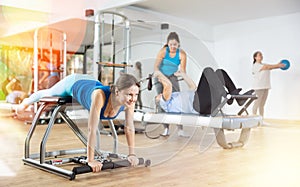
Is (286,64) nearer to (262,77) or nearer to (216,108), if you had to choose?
(262,77)

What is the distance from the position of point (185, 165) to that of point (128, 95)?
28.6 inches

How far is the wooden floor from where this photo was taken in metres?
1.69

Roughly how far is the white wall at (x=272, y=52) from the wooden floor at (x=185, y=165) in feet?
8.38

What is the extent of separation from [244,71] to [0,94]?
4.44 m

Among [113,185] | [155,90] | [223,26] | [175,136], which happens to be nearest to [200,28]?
[223,26]

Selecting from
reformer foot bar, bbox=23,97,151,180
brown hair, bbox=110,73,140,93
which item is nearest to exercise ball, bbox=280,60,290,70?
reformer foot bar, bbox=23,97,151,180

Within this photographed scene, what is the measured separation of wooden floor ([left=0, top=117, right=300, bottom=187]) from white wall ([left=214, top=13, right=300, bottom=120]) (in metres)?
2.55

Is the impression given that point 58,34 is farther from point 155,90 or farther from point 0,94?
point 155,90

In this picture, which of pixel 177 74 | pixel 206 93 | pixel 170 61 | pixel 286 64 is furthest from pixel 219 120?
pixel 286 64

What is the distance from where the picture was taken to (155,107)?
2.78 m

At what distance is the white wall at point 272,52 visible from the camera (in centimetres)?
574

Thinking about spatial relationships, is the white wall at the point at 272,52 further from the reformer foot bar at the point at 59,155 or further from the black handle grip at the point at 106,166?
the black handle grip at the point at 106,166

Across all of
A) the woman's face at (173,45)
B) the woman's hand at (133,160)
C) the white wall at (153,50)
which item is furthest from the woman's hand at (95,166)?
the woman's face at (173,45)

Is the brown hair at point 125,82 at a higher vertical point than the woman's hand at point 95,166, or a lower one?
higher
